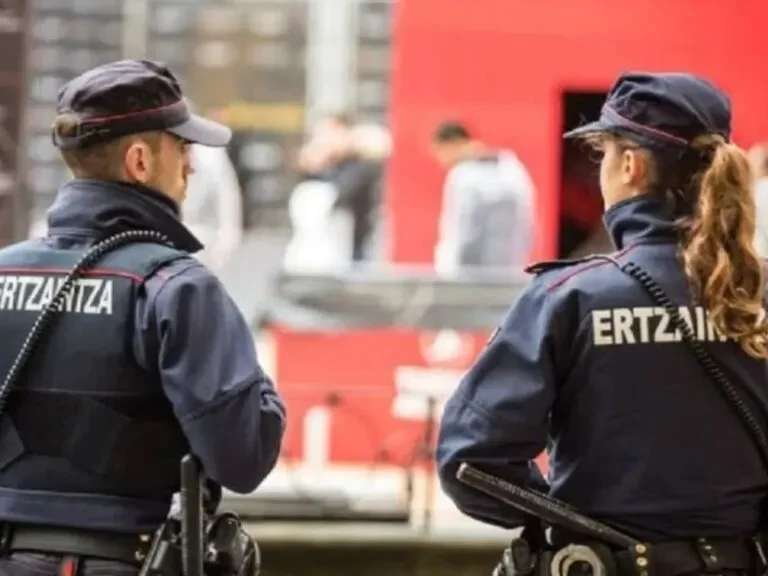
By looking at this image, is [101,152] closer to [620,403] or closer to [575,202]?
[620,403]

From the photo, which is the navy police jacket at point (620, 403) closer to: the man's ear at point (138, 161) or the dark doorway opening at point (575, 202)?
the man's ear at point (138, 161)

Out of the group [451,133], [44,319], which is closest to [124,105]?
[44,319]

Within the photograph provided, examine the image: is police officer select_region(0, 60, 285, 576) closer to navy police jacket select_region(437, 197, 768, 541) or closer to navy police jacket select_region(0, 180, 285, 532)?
navy police jacket select_region(0, 180, 285, 532)

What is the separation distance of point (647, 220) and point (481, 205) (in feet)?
15.3

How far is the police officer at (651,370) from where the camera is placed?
2.45 meters

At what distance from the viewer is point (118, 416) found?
245 centimetres

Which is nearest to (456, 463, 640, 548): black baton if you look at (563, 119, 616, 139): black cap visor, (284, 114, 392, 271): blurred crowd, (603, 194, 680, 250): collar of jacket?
(603, 194, 680, 250): collar of jacket

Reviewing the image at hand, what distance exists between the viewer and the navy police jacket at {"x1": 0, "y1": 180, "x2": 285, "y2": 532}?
2.40 metres

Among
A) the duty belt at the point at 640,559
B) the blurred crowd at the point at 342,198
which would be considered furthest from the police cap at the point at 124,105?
the blurred crowd at the point at 342,198

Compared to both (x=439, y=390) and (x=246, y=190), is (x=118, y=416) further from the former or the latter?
(x=246, y=190)

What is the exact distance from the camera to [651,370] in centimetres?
247

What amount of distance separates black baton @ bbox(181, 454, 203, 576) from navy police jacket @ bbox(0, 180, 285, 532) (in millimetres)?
24

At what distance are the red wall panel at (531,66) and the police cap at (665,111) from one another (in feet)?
16.5

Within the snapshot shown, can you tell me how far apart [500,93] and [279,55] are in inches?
75.5
